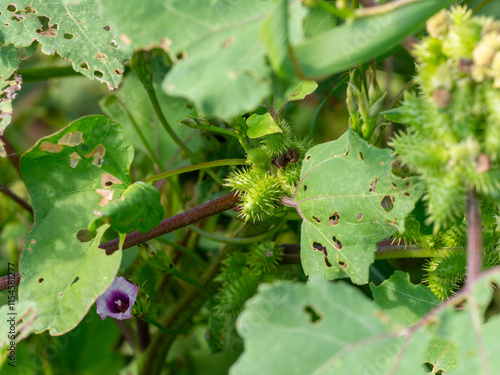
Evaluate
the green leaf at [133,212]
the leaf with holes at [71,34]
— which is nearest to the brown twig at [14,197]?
the leaf with holes at [71,34]

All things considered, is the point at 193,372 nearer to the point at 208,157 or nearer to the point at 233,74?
the point at 208,157

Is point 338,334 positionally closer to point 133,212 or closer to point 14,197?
point 133,212

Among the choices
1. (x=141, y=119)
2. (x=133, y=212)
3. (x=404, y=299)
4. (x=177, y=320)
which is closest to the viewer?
(x=133, y=212)

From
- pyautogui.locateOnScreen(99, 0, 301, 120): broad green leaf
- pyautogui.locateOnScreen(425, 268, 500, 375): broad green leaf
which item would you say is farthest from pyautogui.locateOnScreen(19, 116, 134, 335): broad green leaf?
pyautogui.locateOnScreen(425, 268, 500, 375): broad green leaf

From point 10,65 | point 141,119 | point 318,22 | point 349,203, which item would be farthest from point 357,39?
point 141,119

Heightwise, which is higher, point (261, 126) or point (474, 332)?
point (261, 126)

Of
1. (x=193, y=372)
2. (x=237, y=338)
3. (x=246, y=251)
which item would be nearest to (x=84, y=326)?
(x=193, y=372)

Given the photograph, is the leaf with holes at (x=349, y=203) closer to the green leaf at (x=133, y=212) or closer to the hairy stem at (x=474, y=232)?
the hairy stem at (x=474, y=232)

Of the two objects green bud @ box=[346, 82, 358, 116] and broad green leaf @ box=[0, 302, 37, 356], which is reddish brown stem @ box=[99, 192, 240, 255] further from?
green bud @ box=[346, 82, 358, 116]
